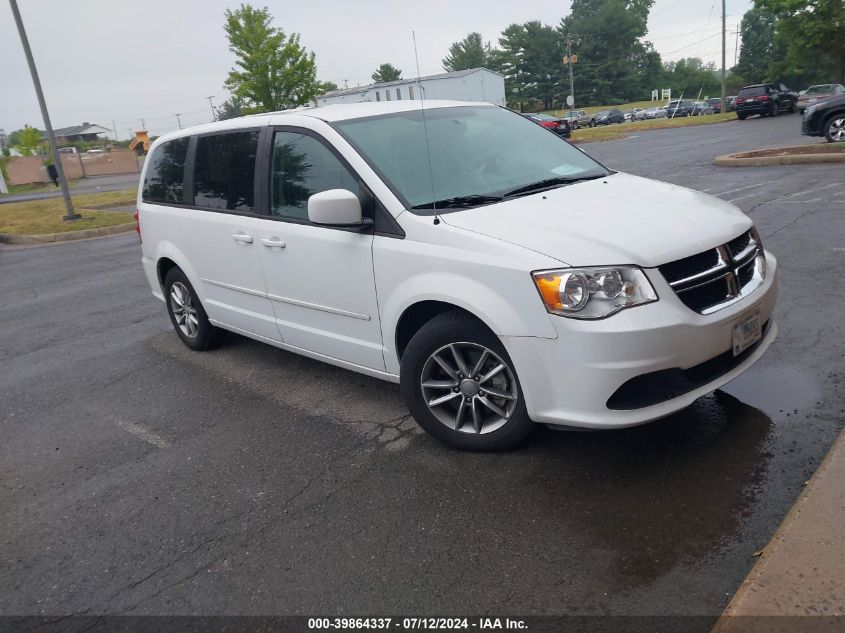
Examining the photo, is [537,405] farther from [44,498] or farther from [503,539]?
[44,498]

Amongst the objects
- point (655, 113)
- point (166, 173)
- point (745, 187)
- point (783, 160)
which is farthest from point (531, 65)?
point (166, 173)

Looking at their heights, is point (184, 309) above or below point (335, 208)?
below

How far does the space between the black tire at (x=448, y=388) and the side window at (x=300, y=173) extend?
3.32ft

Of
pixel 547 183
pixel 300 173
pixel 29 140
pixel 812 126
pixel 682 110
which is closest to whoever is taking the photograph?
pixel 547 183

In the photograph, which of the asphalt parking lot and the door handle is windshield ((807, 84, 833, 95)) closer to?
the asphalt parking lot

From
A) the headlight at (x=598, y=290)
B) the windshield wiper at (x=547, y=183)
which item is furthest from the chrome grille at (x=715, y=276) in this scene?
the windshield wiper at (x=547, y=183)

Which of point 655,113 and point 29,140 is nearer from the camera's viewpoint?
point 655,113

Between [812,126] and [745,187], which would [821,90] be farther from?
[745,187]

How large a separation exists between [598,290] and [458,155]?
4.99ft

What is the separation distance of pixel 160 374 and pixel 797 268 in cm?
558

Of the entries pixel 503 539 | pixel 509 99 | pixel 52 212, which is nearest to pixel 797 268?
pixel 503 539

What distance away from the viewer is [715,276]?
10.8 feet

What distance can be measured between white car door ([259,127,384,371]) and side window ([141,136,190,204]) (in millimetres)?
1398

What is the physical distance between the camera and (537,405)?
3.26 meters
